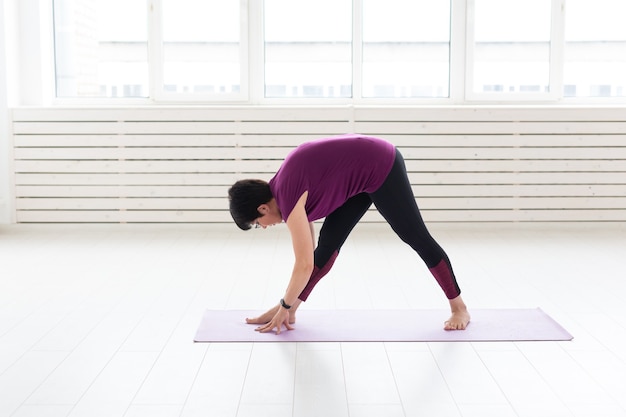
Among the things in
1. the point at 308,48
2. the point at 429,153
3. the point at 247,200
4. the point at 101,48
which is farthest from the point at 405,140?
the point at 247,200

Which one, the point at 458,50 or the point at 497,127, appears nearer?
the point at 497,127

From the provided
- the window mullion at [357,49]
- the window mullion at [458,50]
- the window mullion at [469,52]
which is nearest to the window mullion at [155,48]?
the window mullion at [357,49]

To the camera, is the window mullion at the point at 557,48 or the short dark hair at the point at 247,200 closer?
the short dark hair at the point at 247,200

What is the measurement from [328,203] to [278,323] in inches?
20.2

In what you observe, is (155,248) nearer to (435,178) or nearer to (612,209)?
(435,178)

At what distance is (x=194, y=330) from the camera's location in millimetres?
3273

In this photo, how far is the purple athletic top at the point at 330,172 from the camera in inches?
112

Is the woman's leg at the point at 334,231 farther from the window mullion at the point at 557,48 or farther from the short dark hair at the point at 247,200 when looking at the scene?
the window mullion at the point at 557,48

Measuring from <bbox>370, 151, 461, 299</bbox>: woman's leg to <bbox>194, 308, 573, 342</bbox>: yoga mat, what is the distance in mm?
235

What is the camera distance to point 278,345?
3.03 m

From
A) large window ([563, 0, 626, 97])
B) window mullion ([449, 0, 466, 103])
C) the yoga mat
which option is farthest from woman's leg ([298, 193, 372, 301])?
large window ([563, 0, 626, 97])

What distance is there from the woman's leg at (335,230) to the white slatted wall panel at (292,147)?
2605 mm

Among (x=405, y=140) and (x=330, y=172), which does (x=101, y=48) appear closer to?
(x=405, y=140)

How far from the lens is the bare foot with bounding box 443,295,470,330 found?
3.23m
